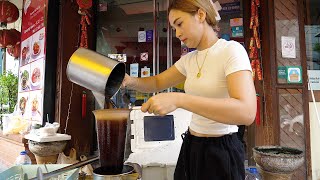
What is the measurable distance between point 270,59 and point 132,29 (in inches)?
73.3

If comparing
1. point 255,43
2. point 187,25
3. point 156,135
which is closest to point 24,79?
point 156,135

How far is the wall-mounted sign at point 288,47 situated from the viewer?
279 centimetres

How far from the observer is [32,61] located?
352cm

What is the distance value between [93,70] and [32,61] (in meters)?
2.75

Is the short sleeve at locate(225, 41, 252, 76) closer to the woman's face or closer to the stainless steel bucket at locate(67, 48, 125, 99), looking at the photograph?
the woman's face

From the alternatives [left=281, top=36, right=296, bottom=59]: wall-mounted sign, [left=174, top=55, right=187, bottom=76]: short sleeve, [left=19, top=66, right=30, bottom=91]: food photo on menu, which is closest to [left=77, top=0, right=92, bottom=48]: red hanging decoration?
[left=19, top=66, right=30, bottom=91]: food photo on menu

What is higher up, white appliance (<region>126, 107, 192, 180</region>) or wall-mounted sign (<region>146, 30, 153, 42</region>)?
wall-mounted sign (<region>146, 30, 153, 42</region>)

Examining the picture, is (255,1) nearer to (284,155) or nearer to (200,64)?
(284,155)

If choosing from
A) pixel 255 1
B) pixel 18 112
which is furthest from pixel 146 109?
pixel 18 112

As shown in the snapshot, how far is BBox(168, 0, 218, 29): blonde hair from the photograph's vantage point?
3.58 ft

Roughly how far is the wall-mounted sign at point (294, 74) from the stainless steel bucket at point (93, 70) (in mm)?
2192

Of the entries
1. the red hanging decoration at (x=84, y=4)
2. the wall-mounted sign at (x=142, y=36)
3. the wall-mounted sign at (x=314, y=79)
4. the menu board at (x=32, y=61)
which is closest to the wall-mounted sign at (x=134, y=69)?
the wall-mounted sign at (x=142, y=36)

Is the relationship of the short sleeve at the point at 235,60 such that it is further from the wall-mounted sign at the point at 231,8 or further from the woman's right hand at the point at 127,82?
the wall-mounted sign at the point at 231,8

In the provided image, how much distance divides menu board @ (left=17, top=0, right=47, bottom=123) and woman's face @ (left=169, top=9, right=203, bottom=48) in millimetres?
2581
